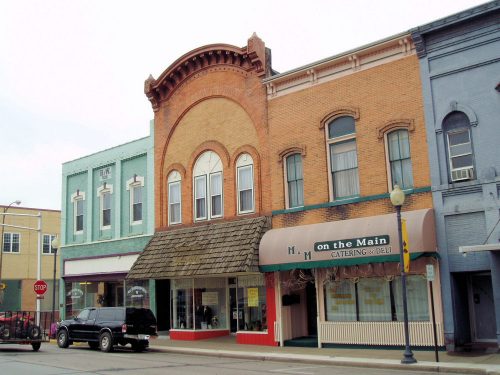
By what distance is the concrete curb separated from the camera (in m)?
14.9

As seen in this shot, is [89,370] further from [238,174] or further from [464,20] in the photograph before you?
[464,20]

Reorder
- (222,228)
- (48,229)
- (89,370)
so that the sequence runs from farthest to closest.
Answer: (48,229) → (222,228) → (89,370)

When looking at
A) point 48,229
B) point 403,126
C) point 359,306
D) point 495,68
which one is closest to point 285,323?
point 359,306

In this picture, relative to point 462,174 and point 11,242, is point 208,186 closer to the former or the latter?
point 462,174

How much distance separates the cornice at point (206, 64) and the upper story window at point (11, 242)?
114ft

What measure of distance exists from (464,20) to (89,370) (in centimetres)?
1509

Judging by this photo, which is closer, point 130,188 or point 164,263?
point 164,263

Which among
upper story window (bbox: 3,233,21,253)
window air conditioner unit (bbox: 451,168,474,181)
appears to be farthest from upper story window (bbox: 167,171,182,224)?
upper story window (bbox: 3,233,21,253)

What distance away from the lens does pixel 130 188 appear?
3086 cm

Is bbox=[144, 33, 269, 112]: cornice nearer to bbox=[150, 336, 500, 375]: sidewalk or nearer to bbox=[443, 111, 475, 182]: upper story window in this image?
bbox=[443, 111, 475, 182]: upper story window

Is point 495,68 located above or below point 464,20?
below

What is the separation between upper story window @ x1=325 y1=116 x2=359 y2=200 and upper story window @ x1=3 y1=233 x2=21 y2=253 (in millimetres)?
44365

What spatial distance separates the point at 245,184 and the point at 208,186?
216 centimetres

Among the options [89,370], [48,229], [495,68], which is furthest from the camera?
[48,229]
